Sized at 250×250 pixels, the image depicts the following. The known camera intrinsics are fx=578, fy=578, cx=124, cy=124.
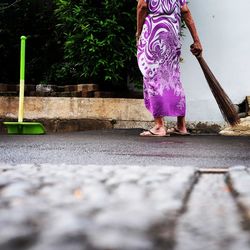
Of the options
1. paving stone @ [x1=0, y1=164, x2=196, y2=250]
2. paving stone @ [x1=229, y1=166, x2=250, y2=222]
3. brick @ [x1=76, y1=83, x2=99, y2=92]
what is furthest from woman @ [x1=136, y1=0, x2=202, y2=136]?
paving stone @ [x1=0, y1=164, x2=196, y2=250]

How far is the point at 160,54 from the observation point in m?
5.00

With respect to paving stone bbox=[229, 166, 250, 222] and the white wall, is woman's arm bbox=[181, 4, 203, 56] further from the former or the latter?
paving stone bbox=[229, 166, 250, 222]

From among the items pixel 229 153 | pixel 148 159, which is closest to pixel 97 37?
pixel 229 153

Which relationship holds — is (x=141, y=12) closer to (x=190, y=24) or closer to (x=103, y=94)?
(x=190, y=24)

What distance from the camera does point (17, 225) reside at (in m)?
0.58

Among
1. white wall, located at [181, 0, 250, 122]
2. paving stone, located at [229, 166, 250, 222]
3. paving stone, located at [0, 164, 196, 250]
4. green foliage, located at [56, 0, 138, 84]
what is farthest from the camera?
white wall, located at [181, 0, 250, 122]

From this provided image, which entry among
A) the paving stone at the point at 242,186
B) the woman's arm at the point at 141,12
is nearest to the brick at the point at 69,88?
the woman's arm at the point at 141,12

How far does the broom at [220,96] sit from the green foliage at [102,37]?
88 cm

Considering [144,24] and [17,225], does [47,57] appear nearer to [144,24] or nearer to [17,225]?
[144,24]

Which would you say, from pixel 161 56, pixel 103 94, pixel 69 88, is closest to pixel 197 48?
pixel 161 56

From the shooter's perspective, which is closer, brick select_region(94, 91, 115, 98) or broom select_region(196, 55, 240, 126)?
broom select_region(196, 55, 240, 126)

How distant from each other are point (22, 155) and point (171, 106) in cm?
236

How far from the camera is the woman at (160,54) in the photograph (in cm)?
493

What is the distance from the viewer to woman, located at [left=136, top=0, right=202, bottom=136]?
4.93 metres
